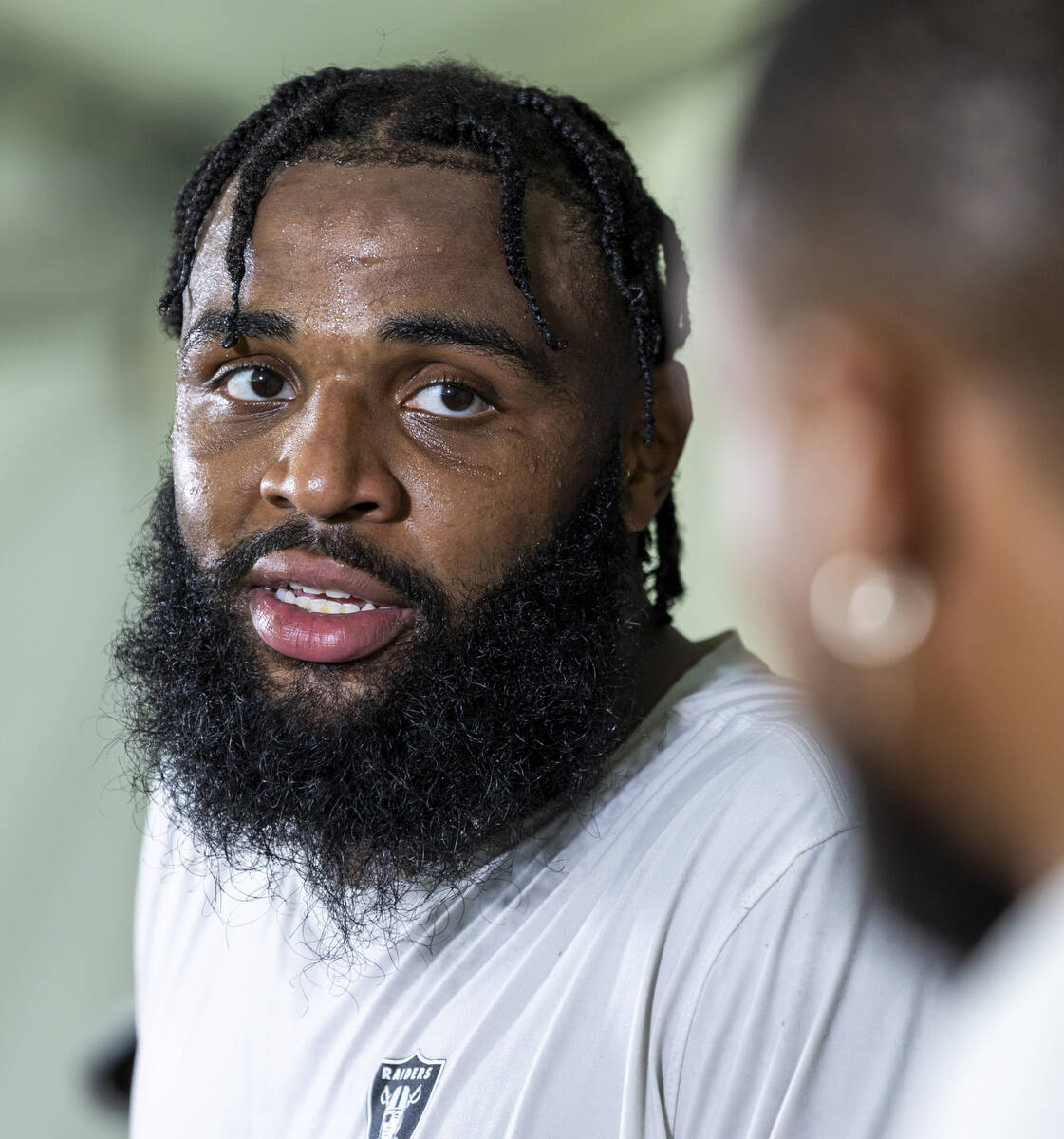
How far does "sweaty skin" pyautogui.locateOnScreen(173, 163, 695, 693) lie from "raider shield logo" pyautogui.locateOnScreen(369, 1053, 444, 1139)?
1.66 ft

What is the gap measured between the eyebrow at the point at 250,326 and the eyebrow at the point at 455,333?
0.45ft

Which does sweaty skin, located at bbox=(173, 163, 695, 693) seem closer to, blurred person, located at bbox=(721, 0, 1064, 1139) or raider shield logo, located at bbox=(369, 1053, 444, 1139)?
raider shield logo, located at bbox=(369, 1053, 444, 1139)

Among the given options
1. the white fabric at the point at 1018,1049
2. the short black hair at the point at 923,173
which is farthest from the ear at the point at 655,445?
the white fabric at the point at 1018,1049

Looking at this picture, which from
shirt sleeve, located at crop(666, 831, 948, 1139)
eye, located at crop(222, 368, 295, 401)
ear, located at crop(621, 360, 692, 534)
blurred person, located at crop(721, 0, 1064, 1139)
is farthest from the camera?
ear, located at crop(621, 360, 692, 534)

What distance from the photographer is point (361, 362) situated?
171 cm

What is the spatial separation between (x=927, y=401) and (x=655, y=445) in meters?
1.32

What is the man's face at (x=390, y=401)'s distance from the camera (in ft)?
5.56

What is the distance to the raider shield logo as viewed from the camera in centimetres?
159

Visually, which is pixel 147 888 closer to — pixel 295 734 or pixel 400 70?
pixel 295 734

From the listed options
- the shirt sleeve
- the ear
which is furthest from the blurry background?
the shirt sleeve

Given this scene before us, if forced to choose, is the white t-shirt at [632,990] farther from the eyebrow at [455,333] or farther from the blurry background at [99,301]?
the blurry background at [99,301]

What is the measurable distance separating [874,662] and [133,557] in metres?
1.70

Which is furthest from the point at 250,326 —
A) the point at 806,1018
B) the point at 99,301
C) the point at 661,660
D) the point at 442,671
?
the point at 99,301

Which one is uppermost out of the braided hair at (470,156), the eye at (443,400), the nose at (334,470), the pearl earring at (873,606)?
the braided hair at (470,156)
